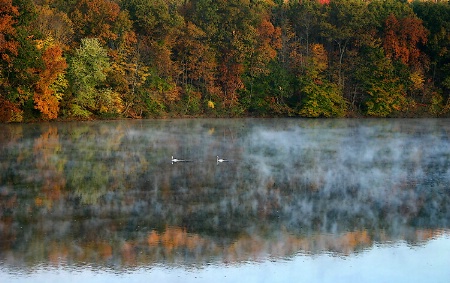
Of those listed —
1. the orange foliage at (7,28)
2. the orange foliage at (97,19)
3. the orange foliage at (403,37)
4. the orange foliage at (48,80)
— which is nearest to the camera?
the orange foliage at (7,28)

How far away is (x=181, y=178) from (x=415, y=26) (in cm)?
3103

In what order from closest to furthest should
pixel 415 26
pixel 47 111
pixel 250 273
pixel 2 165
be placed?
pixel 250 273 < pixel 2 165 < pixel 47 111 < pixel 415 26

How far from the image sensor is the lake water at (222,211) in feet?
32.0

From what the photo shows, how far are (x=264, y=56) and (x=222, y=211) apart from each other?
3111cm

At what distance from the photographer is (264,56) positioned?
43438 mm

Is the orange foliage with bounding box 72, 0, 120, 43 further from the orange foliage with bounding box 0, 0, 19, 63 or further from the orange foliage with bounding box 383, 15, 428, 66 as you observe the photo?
the orange foliage with bounding box 383, 15, 428, 66

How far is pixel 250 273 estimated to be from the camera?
9.44 metres

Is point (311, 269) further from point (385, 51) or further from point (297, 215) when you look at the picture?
point (385, 51)

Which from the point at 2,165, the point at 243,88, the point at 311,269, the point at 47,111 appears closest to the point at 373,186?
the point at 311,269

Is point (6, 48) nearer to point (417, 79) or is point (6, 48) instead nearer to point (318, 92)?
point (318, 92)

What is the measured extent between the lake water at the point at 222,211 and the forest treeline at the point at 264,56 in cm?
1460

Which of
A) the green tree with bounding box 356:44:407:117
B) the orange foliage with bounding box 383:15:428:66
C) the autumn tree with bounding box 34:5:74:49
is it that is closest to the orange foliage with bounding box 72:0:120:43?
the autumn tree with bounding box 34:5:74:49

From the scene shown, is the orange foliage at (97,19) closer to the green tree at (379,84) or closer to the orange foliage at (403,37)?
the green tree at (379,84)

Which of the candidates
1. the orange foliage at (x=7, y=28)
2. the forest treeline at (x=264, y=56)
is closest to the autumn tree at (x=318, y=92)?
the forest treeline at (x=264, y=56)
